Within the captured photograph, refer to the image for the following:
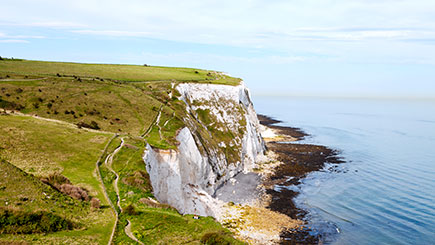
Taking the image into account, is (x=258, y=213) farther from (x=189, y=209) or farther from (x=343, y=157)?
(x=343, y=157)

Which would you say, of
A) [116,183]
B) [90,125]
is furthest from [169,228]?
[90,125]

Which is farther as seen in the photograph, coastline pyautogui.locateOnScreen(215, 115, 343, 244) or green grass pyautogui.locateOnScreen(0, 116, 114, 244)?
coastline pyautogui.locateOnScreen(215, 115, 343, 244)

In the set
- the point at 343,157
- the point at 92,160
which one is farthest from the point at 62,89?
the point at 343,157

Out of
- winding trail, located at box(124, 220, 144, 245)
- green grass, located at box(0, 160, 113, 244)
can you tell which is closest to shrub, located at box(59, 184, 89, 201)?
green grass, located at box(0, 160, 113, 244)

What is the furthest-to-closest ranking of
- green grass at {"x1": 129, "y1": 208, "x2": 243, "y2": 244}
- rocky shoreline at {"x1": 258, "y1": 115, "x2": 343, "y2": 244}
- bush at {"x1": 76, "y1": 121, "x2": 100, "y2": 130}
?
bush at {"x1": 76, "y1": 121, "x2": 100, "y2": 130}, rocky shoreline at {"x1": 258, "y1": 115, "x2": 343, "y2": 244}, green grass at {"x1": 129, "y1": 208, "x2": 243, "y2": 244}

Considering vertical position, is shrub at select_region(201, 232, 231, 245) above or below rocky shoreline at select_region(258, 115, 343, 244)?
above

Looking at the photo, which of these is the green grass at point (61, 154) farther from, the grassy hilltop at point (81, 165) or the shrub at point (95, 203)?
the shrub at point (95, 203)

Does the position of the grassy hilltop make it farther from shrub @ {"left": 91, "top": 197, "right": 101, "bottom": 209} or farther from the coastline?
the coastline

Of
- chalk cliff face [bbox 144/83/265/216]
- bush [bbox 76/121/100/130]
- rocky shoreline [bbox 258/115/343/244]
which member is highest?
bush [bbox 76/121/100/130]
